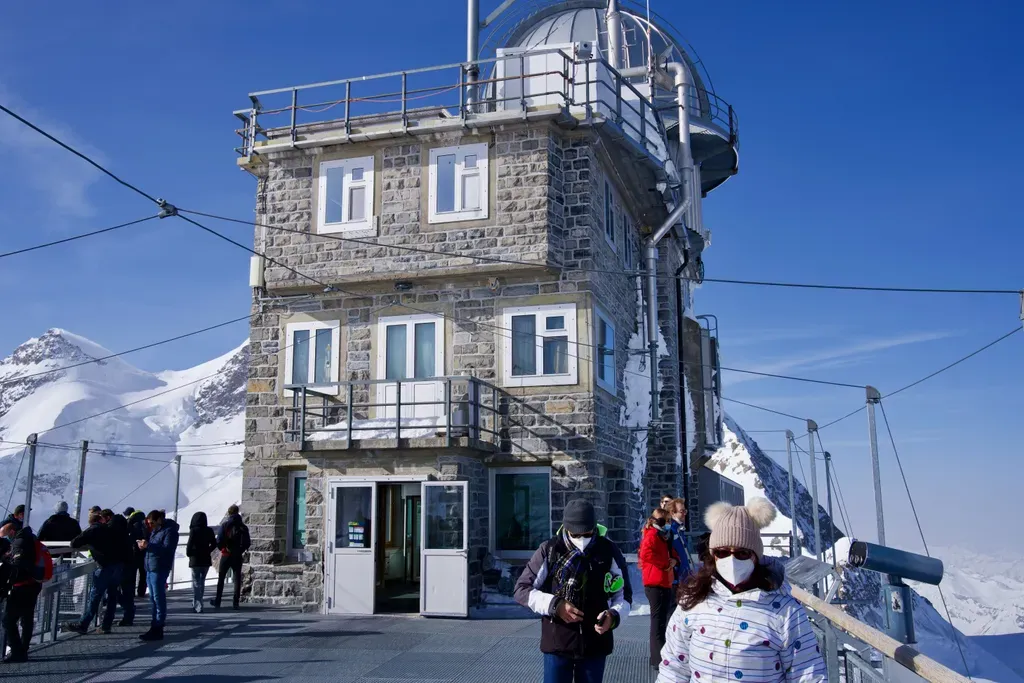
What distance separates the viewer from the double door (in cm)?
1367

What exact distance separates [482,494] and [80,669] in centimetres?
696

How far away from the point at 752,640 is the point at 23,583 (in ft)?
30.9

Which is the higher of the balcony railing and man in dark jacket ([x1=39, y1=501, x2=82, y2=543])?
the balcony railing

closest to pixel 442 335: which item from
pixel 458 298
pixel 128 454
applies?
pixel 458 298

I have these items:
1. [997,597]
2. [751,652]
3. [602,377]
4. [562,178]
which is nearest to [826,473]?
[602,377]

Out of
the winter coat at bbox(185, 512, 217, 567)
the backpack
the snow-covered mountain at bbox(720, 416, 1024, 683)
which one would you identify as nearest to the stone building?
the winter coat at bbox(185, 512, 217, 567)

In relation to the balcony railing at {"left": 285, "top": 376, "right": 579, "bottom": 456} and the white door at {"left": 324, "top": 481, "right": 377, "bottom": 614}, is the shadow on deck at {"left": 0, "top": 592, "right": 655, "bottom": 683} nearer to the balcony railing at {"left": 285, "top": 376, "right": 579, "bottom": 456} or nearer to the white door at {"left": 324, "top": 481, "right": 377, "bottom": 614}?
the white door at {"left": 324, "top": 481, "right": 377, "bottom": 614}

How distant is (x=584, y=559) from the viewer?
5457 millimetres

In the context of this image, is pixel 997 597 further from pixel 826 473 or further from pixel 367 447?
pixel 367 447

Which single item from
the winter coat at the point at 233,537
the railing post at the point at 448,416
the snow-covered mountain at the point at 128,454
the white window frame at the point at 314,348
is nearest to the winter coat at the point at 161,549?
the winter coat at the point at 233,537

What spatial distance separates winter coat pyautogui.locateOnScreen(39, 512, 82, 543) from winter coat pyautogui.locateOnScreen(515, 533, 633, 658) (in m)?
12.3

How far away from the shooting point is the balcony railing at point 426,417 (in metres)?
14.8

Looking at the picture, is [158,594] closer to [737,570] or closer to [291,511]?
[291,511]

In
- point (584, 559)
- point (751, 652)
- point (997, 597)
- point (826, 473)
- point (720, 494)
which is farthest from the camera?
point (997, 597)
